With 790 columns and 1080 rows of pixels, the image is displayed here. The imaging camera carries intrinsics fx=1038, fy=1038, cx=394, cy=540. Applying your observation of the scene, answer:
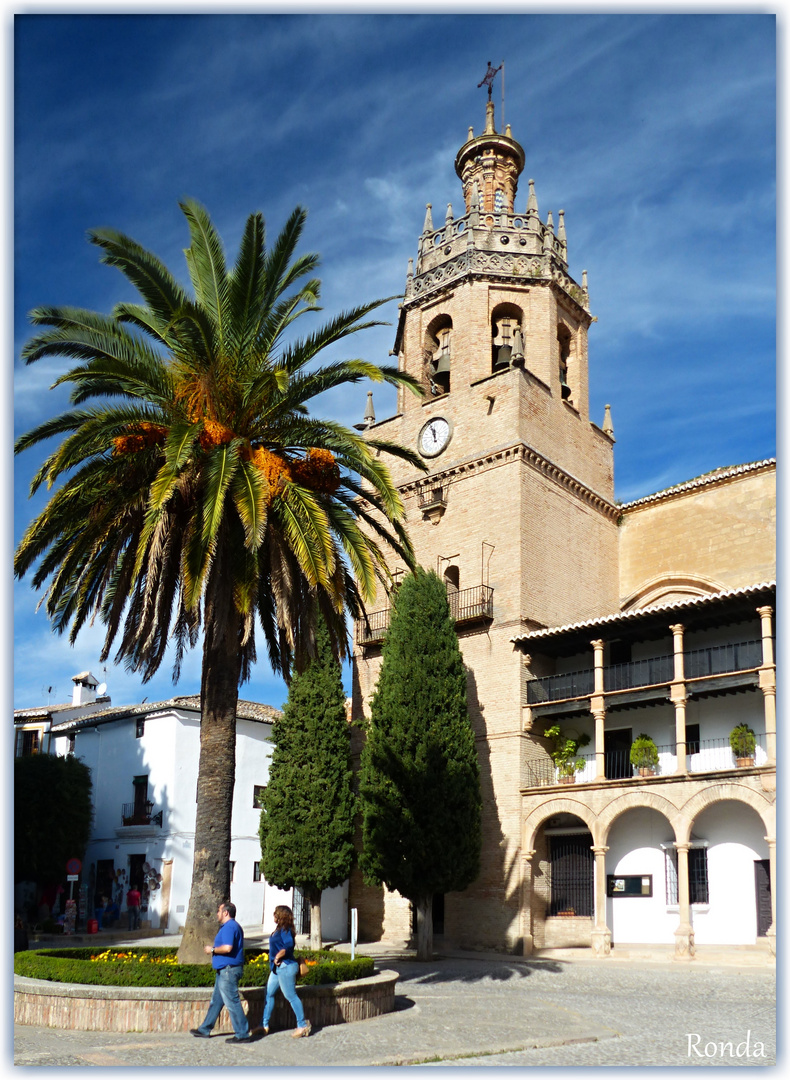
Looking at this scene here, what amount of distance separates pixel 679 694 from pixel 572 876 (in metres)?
5.56

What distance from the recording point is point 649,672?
2409cm

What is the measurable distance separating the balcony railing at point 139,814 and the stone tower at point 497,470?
7697mm

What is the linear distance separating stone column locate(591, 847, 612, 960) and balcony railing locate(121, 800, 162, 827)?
14.8 meters

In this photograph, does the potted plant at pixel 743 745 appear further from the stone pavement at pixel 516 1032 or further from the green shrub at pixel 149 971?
the green shrub at pixel 149 971

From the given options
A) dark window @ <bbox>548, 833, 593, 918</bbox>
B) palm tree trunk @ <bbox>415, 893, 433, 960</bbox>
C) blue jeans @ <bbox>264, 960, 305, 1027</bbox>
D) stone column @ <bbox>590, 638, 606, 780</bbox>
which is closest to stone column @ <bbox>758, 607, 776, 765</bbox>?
stone column @ <bbox>590, 638, 606, 780</bbox>

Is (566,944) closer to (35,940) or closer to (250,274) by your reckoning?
(35,940)

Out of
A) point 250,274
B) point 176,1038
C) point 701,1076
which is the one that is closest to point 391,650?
point 250,274

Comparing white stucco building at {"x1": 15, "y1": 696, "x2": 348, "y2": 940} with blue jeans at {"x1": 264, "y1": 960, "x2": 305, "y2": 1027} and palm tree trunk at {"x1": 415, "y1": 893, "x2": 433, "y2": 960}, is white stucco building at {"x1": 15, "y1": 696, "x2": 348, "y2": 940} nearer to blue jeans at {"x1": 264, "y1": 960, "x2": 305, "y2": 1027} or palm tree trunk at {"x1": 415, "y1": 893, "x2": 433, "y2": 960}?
palm tree trunk at {"x1": 415, "y1": 893, "x2": 433, "y2": 960}

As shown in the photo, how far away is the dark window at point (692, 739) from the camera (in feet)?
79.2

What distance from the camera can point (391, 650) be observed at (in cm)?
2395

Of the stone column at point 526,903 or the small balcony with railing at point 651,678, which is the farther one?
the stone column at point 526,903

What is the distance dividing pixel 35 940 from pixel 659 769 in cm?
1651

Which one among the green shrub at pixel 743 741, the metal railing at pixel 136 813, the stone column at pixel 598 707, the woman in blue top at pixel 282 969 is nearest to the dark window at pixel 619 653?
the stone column at pixel 598 707

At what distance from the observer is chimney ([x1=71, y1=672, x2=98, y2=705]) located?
4297 cm
